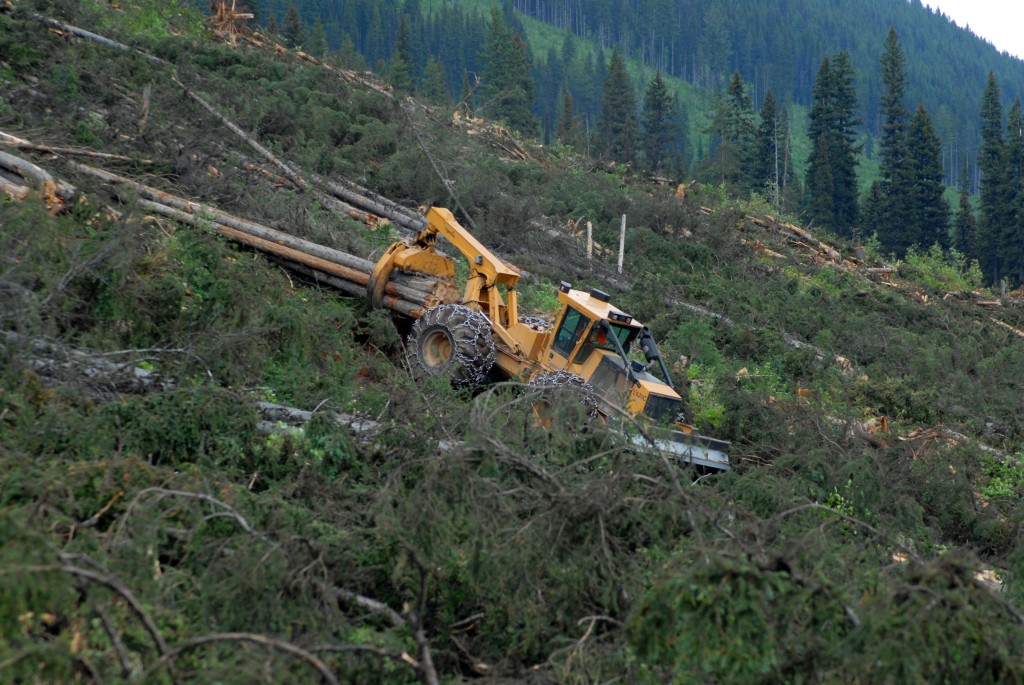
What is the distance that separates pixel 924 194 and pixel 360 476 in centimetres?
4976

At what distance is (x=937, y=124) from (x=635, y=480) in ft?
345

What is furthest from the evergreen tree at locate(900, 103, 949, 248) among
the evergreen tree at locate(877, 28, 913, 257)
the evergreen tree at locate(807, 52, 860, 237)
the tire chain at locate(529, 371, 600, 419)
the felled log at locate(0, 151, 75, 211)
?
the felled log at locate(0, 151, 75, 211)

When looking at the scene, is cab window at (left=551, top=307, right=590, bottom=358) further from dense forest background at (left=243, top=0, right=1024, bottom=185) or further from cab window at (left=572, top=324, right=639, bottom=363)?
dense forest background at (left=243, top=0, right=1024, bottom=185)

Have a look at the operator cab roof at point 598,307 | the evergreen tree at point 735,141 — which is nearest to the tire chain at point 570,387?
the operator cab roof at point 598,307

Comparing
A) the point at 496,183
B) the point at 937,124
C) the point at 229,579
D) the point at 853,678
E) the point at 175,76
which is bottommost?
the point at 937,124

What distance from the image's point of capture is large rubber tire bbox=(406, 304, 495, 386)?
35.2 feet

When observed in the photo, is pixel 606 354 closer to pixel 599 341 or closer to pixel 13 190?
pixel 599 341

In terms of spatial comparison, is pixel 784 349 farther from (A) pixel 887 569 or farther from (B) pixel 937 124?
(B) pixel 937 124

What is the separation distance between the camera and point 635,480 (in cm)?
621

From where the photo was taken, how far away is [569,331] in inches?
424

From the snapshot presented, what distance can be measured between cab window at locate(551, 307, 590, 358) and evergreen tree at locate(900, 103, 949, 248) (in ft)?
147

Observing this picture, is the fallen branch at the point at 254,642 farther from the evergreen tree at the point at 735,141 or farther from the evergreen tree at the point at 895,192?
the evergreen tree at the point at 895,192

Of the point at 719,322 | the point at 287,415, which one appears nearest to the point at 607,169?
the point at 719,322

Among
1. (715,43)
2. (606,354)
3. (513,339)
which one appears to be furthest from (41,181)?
(715,43)
